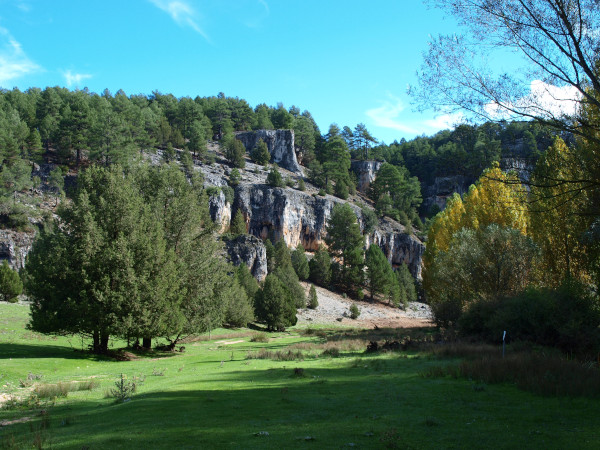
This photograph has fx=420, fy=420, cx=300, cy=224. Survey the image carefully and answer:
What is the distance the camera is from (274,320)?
50.9 m

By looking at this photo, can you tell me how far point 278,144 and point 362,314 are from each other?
65.4 metres

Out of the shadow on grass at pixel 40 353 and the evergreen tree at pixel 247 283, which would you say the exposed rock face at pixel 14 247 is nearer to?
the evergreen tree at pixel 247 283

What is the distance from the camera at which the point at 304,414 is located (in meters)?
8.65

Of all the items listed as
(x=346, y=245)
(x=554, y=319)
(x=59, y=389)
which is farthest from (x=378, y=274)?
(x=59, y=389)

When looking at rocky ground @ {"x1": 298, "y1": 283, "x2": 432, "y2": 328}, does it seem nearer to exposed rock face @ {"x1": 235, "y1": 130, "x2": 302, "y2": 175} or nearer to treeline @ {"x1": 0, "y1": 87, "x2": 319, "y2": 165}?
treeline @ {"x1": 0, "y1": 87, "x2": 319, "y2": 165}

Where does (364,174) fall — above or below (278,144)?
below

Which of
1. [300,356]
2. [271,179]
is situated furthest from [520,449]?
[271,179]

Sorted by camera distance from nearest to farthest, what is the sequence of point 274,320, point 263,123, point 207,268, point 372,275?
point 207,268, point 274,320, point 372,275, point 263,123

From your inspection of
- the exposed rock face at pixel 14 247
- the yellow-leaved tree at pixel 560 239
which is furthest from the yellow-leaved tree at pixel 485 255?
the exposed rock face at pixel 14 247

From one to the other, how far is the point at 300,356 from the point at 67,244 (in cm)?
1439

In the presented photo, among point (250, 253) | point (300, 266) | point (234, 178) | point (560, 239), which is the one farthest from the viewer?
point (234, 178)

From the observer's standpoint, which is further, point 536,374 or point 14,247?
point 14,247

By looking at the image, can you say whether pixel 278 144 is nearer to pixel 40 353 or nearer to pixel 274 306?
pixel 274 306

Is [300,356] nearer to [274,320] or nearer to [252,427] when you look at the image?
[252,427]
